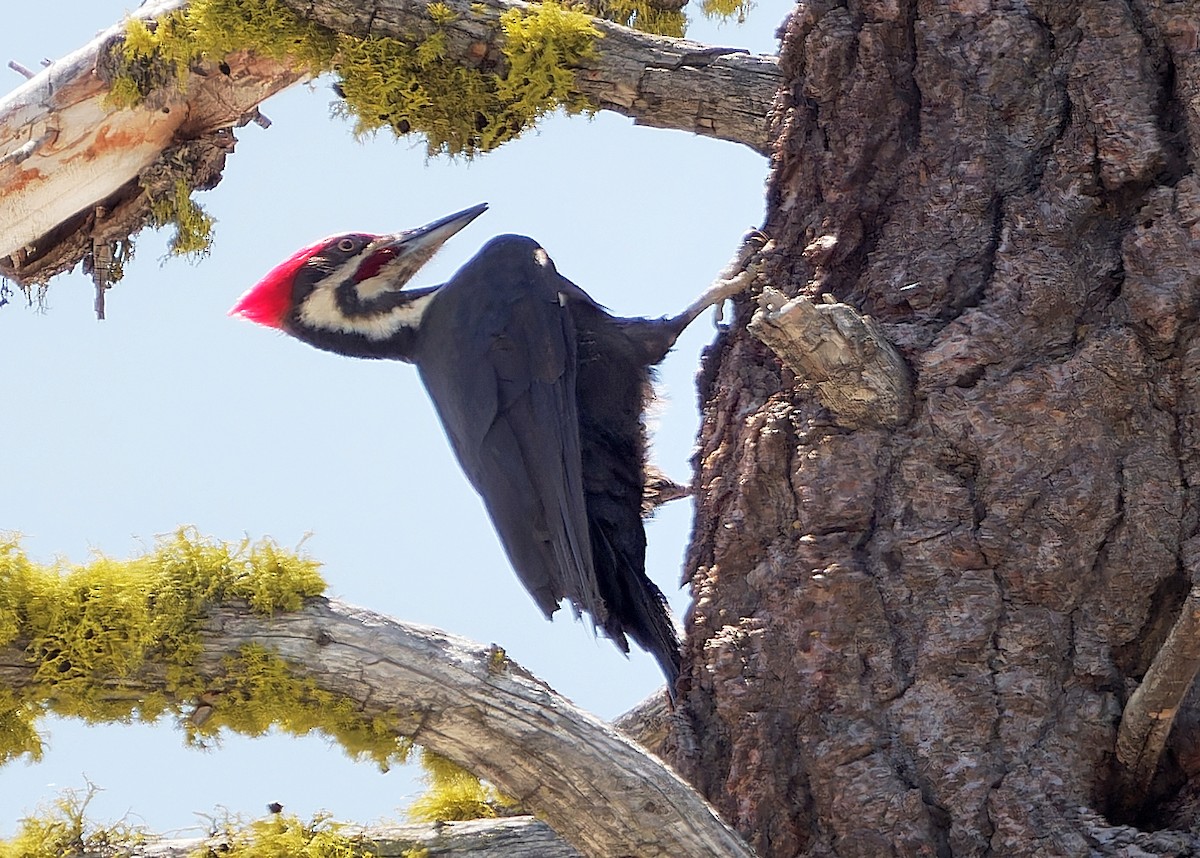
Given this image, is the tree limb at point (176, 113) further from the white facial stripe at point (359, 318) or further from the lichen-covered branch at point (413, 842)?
the lichen-covered branch at point (413, 842)

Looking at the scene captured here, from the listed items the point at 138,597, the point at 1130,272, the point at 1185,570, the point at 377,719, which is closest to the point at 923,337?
the point at 1130,272

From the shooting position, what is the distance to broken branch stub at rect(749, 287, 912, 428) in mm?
2248

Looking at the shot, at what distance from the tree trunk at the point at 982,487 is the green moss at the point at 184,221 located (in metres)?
1.92

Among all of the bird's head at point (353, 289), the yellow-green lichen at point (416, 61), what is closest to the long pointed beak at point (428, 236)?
the bird's head at point (353, 289)

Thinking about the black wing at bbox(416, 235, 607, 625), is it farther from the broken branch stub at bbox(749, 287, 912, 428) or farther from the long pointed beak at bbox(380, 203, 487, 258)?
the broken branch stub at bbox(749, 287, 912, 428)

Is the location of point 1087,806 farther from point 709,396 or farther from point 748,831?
point 709,396

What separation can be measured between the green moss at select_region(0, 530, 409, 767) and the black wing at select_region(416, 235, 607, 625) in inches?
38.9

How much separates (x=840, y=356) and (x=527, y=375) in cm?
123

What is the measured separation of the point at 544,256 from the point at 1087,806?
2087 mm

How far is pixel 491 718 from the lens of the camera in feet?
6.45

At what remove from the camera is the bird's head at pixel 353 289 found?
383 cm

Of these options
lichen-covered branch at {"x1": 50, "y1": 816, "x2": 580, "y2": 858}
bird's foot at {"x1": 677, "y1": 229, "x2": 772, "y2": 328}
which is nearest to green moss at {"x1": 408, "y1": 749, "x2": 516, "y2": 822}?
lichen-covered branch at {"x1": 50, "y1": 816, "x2": 580, "y2": 858}

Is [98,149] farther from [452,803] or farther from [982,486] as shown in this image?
[982,486]

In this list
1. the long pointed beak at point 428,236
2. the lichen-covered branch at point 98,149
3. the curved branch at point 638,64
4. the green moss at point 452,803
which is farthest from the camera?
the long pointed beak at point 428,236
